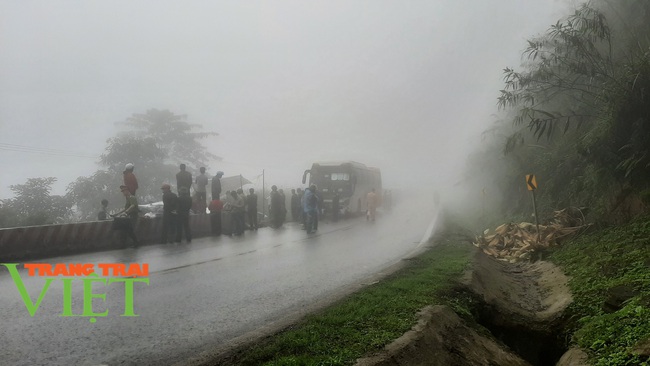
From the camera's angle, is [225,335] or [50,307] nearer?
[225,335]

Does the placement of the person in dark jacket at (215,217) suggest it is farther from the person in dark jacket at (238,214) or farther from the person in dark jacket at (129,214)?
the person in dark jacket at (129,214)

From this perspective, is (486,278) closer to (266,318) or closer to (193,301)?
(266,318)

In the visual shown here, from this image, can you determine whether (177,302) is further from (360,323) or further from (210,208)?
(210,208)

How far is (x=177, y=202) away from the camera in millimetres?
13969

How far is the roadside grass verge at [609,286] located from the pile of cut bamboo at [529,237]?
2.86 feet

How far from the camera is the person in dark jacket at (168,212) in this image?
13.8m

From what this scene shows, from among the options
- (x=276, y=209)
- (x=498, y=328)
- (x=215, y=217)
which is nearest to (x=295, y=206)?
(x=276, y=209)

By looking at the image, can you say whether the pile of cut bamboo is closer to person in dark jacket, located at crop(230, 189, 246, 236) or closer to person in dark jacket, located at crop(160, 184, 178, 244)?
person in dark jacket, located at crop(230, 189, 246, 236)

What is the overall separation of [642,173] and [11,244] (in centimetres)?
1399

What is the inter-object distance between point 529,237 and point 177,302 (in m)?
9.21

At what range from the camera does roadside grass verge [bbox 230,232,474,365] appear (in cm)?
383

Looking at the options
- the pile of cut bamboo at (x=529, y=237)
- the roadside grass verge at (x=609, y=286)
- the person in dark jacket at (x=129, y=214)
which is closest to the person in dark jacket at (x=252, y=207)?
the person in dark jacket at (x=129, y=214)

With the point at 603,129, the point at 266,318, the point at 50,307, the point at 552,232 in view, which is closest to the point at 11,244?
the point at 50,307

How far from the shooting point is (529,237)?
1161 centimetres
